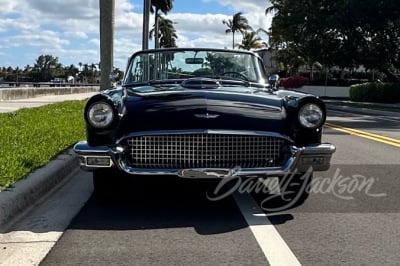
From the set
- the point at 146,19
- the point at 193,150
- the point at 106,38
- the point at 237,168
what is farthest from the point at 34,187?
the point at 146,19

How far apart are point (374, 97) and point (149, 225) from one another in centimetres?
3390

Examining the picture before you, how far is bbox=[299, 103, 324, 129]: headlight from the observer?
5.20 metres

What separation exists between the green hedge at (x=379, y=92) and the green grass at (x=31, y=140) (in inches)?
1045

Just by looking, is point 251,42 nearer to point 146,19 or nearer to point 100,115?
point 146,19

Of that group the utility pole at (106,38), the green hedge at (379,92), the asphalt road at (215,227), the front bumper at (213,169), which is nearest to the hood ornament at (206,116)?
the front bumper at (213,169)

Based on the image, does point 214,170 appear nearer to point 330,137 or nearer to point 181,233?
point 181,233

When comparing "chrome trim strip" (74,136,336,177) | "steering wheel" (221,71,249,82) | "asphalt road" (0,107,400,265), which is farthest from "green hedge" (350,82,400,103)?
"chrome trim strip" (74,136,336,177)

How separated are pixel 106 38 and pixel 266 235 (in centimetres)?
1038

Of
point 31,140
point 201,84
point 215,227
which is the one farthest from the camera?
point 31,140

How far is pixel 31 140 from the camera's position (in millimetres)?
8359

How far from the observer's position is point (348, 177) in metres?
7.09

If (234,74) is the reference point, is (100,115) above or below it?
below

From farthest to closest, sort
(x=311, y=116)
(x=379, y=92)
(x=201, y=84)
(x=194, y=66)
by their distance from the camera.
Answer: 1. (x=379, y=92)
2. (x=194, y=66)
3. (x=201, y=84)
4. (x=311, y=116)

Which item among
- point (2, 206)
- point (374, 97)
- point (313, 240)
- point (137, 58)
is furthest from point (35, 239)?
point (374, 97)
